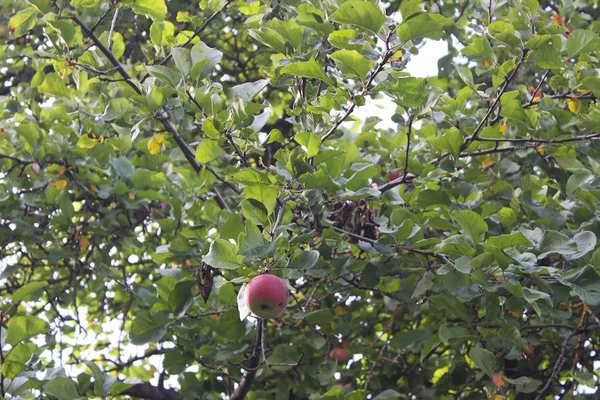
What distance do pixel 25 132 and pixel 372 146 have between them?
60.9 inches

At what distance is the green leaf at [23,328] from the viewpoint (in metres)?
2.34

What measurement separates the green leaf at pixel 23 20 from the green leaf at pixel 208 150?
0.85 meters

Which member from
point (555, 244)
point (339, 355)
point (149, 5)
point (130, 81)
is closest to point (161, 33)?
point (149, 5)

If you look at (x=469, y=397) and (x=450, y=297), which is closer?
(x=450, y=297)

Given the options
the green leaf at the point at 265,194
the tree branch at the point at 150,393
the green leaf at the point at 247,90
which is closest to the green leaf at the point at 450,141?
the green leaf at the point at 247,90

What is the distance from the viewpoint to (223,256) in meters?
1.83

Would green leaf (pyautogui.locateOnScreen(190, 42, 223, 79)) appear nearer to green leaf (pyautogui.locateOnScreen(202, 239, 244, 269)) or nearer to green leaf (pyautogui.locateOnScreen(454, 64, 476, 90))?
green leaf (pyautogui.locateOnScreen(202, 239, 244, 269))

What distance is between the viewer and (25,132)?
305cm

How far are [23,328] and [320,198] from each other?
3.63 feet

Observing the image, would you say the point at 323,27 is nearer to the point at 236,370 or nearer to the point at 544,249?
the point at 544,249

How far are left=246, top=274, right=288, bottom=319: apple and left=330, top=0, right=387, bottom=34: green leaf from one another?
715 millimetres

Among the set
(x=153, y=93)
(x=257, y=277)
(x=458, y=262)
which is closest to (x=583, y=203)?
(x=458, y=262)

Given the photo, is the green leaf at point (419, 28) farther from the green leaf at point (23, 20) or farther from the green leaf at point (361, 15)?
the green leaf at point (23, 20)

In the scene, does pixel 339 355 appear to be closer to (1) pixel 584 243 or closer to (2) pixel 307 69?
(1) pixel 584 243
